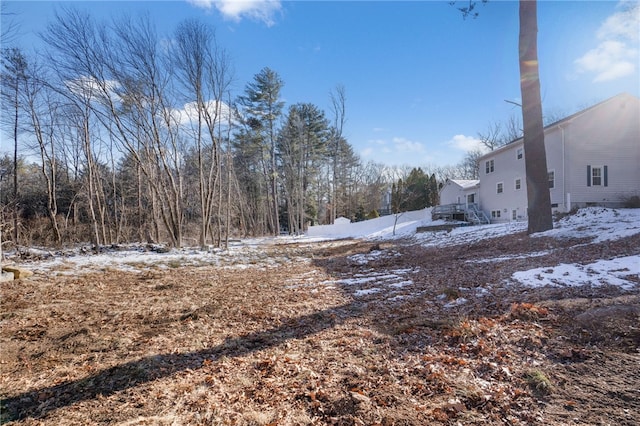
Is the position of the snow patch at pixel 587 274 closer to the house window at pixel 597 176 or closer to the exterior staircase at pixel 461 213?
the house window at pixel 597 176

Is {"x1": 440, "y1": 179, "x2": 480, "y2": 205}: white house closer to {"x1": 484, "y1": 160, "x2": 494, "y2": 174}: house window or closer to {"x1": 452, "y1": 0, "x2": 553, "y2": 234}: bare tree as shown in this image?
{"x1": 484, "y1": 160, "x2": 494, "y2": 174}: house window

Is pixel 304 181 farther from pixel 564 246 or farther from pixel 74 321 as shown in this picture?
pixel 74 321

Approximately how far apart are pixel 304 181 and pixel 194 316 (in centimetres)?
2455

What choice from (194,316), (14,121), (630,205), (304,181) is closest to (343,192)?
(304,181)

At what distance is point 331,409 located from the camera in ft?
6.32

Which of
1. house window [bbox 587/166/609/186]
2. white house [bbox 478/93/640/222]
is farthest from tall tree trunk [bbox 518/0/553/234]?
house window [bbox 587/166/609/186]

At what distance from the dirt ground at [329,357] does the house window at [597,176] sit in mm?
13687

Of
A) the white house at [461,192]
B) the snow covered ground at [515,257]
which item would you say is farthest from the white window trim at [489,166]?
the snow covered ground at [515,257]

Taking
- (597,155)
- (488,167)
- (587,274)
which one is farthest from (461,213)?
(587,274)

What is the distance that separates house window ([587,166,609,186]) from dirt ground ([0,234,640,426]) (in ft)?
44.9

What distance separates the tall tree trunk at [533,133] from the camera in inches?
335

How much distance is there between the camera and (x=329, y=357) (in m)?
A: 2.68

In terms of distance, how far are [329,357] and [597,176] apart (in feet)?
58.0

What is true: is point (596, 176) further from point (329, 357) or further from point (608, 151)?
point (329, 357)
